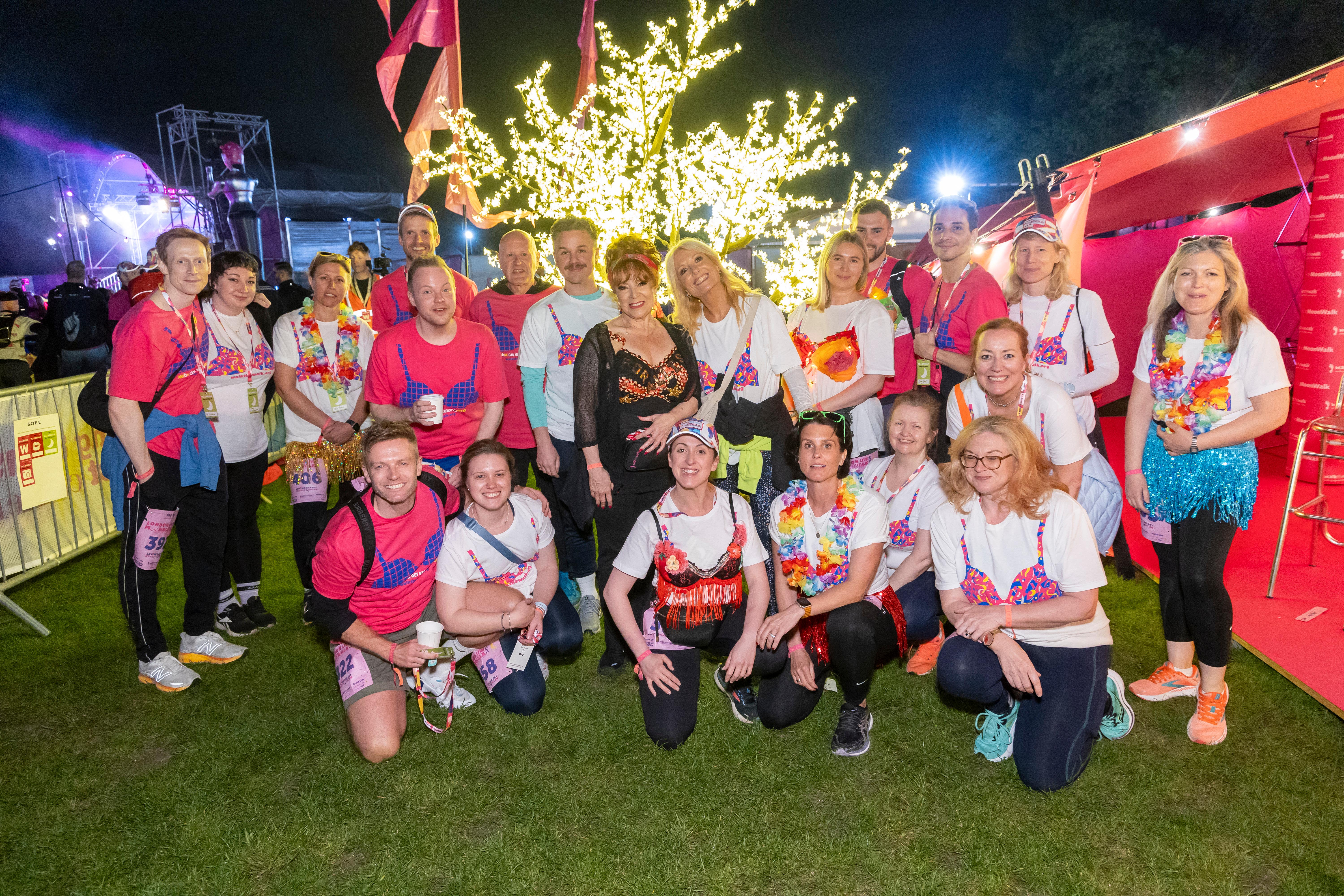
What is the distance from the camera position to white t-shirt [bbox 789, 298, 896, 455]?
3.73m

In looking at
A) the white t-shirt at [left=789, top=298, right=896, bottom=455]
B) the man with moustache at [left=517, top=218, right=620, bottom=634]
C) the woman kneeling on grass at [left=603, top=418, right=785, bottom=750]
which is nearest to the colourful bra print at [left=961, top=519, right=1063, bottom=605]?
the woman kneeling on grass at [left=603, top=418, right=785, bottom=750]

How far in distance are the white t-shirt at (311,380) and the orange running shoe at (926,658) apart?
122 inches

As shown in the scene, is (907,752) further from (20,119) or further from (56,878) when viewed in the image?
(20,119)

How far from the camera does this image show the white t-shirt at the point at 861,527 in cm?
310

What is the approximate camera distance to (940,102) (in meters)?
29.6

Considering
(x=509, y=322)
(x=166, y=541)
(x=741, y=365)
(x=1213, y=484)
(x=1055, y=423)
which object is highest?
(x=509, y=322)

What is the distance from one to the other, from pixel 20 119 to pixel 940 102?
33167mm

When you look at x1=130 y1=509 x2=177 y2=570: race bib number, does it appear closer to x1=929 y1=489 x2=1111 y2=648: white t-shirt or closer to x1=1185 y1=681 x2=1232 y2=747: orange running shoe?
x1=929 y1=489 x2=1111 y2=648: white t-shirt

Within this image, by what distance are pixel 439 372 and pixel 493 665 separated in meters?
1.40

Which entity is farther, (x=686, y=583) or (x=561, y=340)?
(x=561, y=340)

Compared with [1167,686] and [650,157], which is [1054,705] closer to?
[1167,686]

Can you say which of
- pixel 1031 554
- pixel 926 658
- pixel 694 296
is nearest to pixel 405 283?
pixel 694 296

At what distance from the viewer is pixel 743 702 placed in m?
3.40

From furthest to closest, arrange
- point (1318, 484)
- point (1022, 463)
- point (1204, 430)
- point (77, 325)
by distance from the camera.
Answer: point (77, 325) → point (1318, 484) → point (1204, 430) → point (1022, 463)
